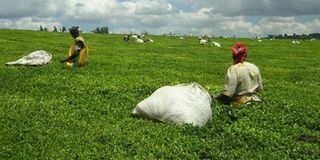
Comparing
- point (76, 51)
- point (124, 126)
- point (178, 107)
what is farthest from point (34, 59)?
point (178, 107)

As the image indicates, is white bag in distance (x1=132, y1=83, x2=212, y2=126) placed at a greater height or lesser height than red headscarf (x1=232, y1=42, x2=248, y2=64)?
lesser

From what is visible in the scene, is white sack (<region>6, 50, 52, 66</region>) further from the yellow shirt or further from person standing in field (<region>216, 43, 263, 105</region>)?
the yellow shirt

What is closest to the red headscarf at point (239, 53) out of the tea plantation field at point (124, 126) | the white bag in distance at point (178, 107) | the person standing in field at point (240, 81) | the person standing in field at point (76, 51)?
the person standing in field at point (240, 81)

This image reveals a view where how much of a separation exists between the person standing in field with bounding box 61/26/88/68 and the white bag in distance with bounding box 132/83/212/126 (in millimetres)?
10520

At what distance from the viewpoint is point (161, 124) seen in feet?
46.0

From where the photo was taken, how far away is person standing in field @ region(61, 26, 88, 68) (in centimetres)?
2484

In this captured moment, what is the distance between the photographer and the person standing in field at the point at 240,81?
1565cm

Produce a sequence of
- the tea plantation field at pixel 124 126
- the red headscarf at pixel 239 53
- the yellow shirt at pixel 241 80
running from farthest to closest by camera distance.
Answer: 1. the red headscarf at pixel 239 53
2. the yellow shirt at pixel 241 80
3. the tea plantation field at pixel 124 126

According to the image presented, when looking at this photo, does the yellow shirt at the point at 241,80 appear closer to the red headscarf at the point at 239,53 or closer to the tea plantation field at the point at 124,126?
the red headscarf at the point at 239,53

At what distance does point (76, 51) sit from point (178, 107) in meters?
12.0

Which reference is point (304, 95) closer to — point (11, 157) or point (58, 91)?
point (58, 91)

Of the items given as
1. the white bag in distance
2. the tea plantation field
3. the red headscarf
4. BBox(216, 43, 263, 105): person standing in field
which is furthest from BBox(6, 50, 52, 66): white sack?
the red headscarf

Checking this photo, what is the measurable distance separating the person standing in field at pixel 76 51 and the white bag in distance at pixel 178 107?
10520 millimetres

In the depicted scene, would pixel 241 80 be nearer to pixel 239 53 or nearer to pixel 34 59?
pixel 239 53
